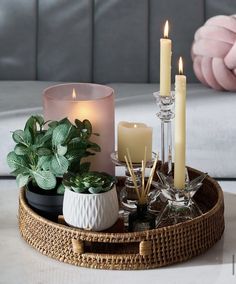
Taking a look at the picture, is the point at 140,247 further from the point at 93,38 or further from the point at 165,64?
the point at 93,38

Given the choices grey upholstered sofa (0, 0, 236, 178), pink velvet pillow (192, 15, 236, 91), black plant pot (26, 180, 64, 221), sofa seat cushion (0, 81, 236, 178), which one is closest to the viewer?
black plant pot (26, 180, 64, 221)

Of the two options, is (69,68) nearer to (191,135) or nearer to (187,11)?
(187,11)

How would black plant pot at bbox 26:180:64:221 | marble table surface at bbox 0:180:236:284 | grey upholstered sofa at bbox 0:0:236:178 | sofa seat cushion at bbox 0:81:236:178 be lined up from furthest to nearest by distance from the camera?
1. grey upholstered sofa at bbox 0:0:236:178
2. sofa seat cushion at bbox 0:81:236:178
3. black plant pot at bbox 26:180:64:221
4. marble table surface at bbox 0:180:236:284

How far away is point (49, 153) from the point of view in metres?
1.26

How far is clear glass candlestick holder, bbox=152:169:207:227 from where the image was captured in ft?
4.18

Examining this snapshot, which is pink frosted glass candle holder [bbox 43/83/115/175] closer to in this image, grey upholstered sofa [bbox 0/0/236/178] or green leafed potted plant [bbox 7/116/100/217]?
green leafed potted plant [bbox 7/116/100/217]

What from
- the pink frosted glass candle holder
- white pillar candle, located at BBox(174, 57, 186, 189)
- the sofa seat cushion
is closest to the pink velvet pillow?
the sofa seat cushion

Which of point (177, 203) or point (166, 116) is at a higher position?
point (166, 116)

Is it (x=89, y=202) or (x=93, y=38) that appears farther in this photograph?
(x=93, y=38)

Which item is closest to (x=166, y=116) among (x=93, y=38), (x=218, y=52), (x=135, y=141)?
(x=135, y=141)

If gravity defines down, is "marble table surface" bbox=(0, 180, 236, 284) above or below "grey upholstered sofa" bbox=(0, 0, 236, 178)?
below

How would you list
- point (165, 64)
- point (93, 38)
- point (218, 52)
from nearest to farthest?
1. point (165, 64)
2. point (218, 52)
3. point (93, 38)

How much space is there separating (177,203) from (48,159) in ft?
0.71

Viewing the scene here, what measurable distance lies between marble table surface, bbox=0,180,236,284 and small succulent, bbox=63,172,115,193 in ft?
0.39
